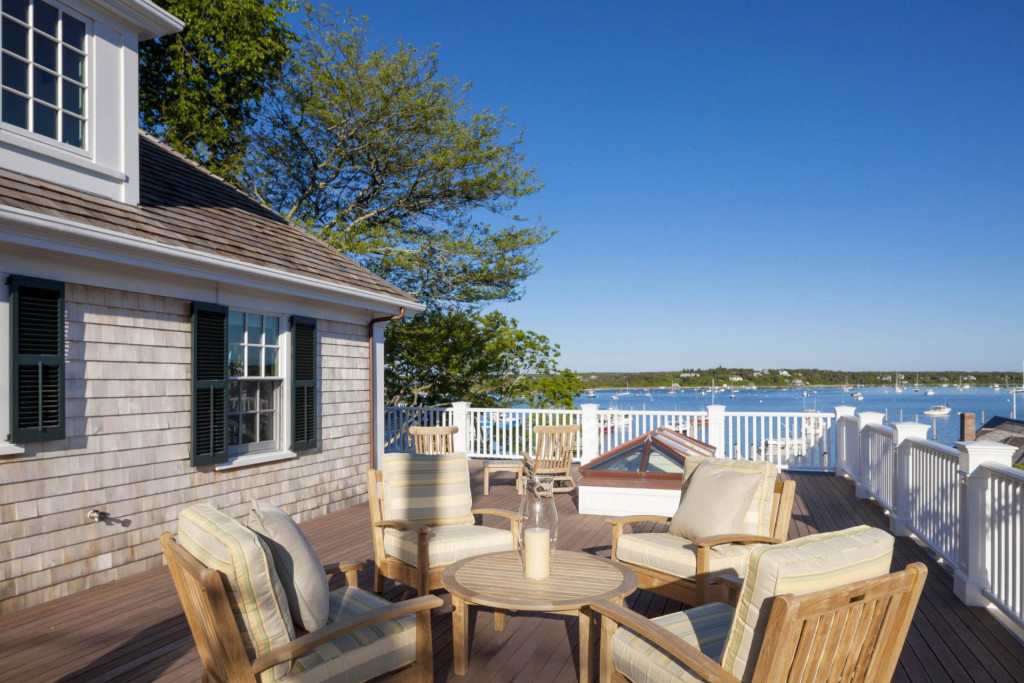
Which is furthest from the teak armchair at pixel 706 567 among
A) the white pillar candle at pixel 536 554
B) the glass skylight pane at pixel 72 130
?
the glass skylight pane at pixel 72 130

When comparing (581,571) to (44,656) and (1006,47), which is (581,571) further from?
(1006,47)

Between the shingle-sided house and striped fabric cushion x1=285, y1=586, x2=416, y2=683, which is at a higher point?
the shingle-sided house

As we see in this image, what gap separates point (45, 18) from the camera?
15.2 feet

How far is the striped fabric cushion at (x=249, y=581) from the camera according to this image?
2.05 m

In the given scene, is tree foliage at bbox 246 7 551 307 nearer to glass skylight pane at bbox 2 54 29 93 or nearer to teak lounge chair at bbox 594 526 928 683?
glass skylight pane at bbox 2 54 29 93

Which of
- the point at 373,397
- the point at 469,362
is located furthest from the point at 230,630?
the point at 469,362

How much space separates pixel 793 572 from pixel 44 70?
18.2 feet

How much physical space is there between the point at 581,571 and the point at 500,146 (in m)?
12.9

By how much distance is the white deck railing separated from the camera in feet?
31.4

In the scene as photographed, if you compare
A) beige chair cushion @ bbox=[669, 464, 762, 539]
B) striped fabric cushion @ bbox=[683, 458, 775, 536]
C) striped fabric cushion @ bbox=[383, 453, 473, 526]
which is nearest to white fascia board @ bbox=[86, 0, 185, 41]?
striped fabric cushion @ bbox=[383, 453, 473, 526]

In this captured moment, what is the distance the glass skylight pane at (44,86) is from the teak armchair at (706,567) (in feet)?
16.0

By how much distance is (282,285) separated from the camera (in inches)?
239

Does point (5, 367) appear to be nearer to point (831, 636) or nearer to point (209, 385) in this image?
point (209, 385)

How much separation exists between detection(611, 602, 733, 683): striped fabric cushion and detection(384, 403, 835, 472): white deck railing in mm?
6810
